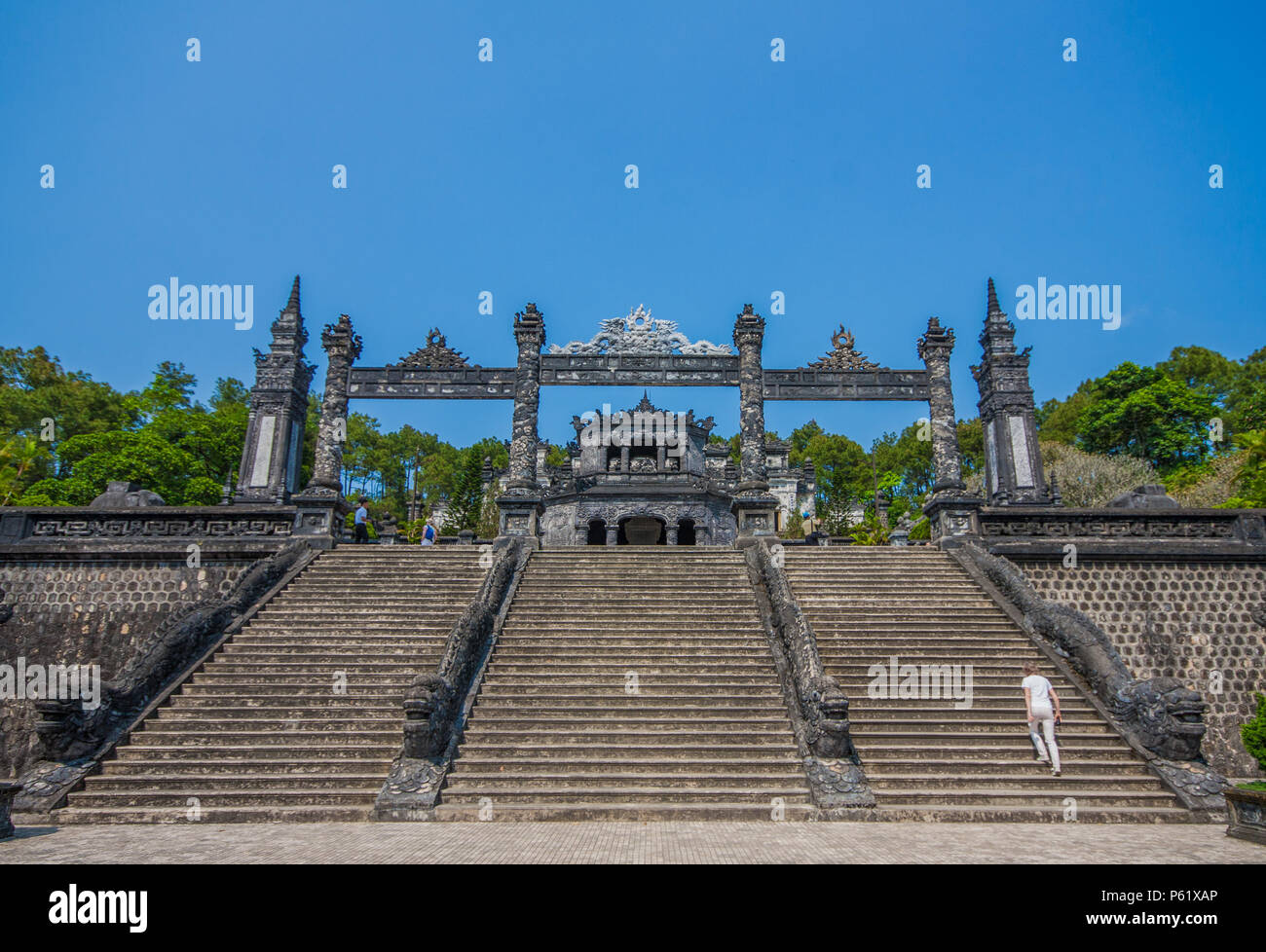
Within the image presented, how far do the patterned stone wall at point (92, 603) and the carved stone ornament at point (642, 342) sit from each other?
10.3 metres

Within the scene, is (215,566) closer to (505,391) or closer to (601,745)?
(505,391)

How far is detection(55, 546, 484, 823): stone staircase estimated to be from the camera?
327 inches

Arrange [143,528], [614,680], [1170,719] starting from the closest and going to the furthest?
[1170,719] → [614,680] → [143,528]

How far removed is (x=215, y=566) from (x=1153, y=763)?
51.5 ft

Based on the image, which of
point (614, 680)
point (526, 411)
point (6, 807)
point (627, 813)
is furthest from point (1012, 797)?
point (526, 411)

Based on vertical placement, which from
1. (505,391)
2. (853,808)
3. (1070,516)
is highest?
(505,391)

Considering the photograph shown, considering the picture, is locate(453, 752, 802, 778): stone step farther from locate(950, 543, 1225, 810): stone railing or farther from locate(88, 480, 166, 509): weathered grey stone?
locate(88, 480, 166, 509): weathered grey stone

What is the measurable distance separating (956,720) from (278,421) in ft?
65.2

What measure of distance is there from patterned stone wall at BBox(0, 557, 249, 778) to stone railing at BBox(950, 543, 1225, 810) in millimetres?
14732

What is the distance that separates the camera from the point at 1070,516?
1427 cm

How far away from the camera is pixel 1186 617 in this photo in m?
13.3

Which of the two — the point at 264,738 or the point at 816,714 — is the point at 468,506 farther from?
the point at 816,714

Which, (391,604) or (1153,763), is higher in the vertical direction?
(391,604)
